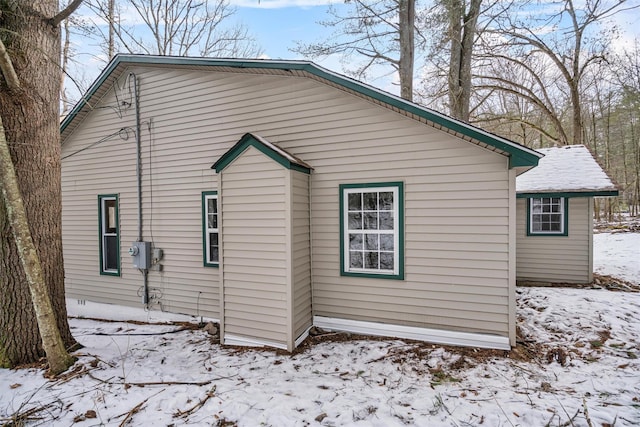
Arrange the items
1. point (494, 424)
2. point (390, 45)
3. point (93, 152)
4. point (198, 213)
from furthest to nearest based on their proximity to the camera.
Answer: point (390, 45), point (93, 152), point (198, 213), point (494, 424)

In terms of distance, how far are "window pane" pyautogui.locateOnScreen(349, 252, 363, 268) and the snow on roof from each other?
17.2 ft

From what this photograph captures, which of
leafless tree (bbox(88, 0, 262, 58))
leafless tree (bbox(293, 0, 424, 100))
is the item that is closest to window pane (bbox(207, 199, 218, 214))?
leafless tree (bbox(293, 0, 424, 100))

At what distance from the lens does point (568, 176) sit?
802 cm

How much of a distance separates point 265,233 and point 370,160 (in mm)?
2018

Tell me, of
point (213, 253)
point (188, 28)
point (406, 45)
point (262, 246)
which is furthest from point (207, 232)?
point (188, 28)

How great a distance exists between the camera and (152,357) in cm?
448

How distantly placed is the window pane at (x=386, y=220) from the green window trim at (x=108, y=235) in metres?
5.88

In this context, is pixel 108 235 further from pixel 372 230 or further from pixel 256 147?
pixel 372 230

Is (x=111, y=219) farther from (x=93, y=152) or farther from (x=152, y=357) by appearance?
(x=152, y=357)

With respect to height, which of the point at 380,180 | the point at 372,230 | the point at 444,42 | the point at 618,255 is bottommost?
the point at 618,255

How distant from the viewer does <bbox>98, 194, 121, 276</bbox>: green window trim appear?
7082mm

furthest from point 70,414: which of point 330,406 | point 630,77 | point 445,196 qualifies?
point 630,77

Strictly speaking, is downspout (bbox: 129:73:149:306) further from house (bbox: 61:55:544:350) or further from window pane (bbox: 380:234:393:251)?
window pane (bbox: 380:234:393:251)

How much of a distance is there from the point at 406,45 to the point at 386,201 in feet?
24.7
